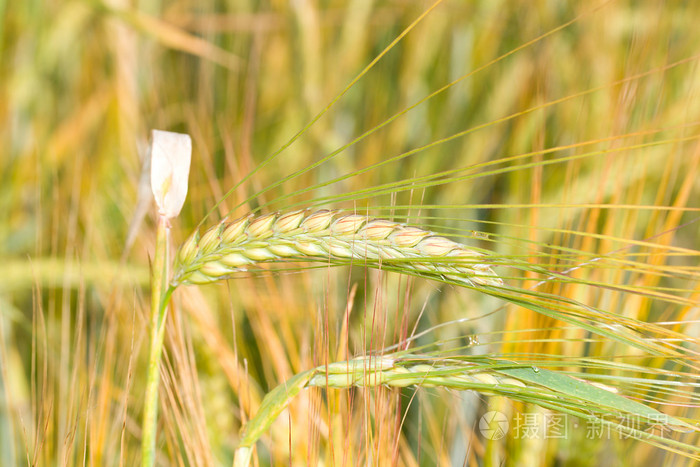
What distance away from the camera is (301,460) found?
18.9 inches

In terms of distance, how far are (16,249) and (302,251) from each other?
71 centimetres

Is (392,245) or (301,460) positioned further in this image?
(301,460)

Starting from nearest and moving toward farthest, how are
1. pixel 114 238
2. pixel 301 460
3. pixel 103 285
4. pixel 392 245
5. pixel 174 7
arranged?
pixel 392 245, pixel 301 460, pixel 103 285, pixel 114 238, pixel 174 7

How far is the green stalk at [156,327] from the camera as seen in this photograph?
1.09 feet

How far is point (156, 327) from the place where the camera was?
0.33m

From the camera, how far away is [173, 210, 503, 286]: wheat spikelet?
0.29 m

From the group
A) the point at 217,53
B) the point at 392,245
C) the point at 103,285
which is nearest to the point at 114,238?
the point at 103,285

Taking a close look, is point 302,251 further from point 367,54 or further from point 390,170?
point 367,54

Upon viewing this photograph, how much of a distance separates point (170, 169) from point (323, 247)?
11 centimetres

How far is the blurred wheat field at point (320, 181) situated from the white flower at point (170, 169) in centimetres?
6
